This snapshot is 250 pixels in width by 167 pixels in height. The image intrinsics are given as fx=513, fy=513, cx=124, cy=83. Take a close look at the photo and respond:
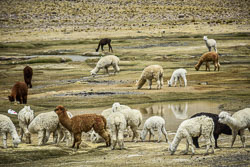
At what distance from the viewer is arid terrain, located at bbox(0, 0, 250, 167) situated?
43.9ft

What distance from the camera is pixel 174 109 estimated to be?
22.2 m

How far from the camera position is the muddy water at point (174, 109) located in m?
20.4

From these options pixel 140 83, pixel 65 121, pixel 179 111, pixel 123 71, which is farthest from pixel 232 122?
pixel 123 71

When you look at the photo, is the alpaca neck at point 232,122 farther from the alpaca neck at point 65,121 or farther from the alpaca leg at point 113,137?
the alpaca neck at point 65,121

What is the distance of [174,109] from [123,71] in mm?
13214

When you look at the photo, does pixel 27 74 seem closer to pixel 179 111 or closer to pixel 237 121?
pixel 179 111

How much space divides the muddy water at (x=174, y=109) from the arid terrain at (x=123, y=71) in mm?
44

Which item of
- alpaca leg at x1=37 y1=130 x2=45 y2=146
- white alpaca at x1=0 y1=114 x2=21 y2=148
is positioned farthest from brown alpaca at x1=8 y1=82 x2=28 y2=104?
white alpaca at x1=0 y1=114 x2=21 y2=148

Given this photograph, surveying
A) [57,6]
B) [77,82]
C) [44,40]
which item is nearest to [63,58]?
[77,82]

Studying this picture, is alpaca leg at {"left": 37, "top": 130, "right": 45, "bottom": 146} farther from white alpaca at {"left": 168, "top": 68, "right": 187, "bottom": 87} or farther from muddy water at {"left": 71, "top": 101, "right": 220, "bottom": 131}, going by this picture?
white alpaca at {"left": 168, "top": 68, "right": 187, "bottom": 87}

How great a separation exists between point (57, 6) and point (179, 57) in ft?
210

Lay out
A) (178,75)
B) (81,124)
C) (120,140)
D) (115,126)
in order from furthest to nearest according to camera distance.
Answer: (178,75), (81,124), (115,126), (120,140)

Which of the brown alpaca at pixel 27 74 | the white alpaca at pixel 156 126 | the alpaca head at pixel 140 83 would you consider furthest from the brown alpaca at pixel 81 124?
the brown alpaca at pixel 27 74

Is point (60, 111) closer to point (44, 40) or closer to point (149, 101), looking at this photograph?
point (149, 101)
